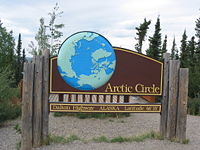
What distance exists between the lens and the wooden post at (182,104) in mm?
5555

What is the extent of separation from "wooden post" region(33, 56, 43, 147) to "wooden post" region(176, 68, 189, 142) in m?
3.18

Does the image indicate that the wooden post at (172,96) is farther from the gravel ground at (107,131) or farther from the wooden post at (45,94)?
the wooden post at (45,94)

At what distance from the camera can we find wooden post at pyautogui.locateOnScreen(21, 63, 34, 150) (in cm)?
500

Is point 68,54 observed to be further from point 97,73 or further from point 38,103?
point 38,103

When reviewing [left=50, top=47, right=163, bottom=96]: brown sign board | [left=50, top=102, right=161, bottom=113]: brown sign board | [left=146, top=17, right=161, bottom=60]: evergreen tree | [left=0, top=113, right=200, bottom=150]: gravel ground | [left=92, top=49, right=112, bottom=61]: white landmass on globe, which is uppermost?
[left=146, top=17, right=161, bottom=60]: evergreen tree

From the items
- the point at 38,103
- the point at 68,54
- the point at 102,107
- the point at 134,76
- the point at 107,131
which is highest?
the point at 68,54

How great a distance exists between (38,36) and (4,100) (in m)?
16.5

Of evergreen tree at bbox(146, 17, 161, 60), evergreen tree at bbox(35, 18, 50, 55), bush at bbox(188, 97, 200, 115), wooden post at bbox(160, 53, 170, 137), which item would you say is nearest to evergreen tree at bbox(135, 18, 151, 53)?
evergreen tree at bbox(146, 17, 161, 60)

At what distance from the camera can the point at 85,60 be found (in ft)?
17.7

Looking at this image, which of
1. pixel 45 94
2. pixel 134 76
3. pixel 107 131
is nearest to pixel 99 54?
pixel 134 76

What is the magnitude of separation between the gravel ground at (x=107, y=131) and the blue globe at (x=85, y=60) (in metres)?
1.40

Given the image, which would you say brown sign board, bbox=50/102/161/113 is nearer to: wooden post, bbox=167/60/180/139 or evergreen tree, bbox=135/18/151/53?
wooden post, bbox=167/60/180/139

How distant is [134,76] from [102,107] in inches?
42.7

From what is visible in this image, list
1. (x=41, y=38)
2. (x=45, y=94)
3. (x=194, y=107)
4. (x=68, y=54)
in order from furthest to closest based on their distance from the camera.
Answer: (x=41, y=38) < (x=194, y=107) < (x=68, y=54) < (x=45, y=94)
